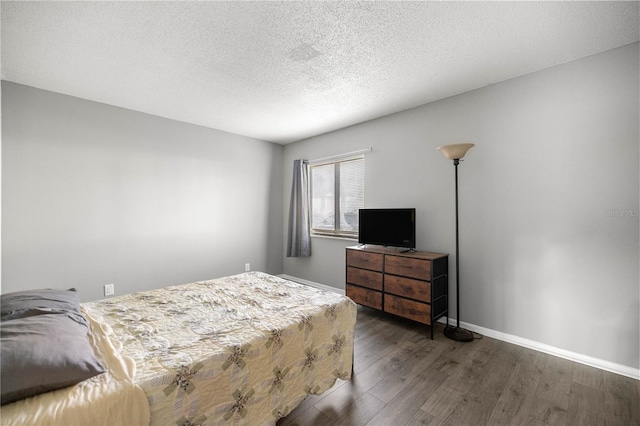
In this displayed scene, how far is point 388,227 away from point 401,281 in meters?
0.67

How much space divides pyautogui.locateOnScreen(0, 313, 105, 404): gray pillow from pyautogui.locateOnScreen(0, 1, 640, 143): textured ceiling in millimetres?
1900

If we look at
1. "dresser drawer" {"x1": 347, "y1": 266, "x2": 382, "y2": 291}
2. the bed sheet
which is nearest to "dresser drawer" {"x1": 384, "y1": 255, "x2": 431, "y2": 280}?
"dresser drawer" {"x1": 347, "y1": 266, "x2": 382, "y2": 291}

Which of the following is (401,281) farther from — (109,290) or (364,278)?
(109,290)

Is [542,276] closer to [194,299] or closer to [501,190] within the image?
[501,190]

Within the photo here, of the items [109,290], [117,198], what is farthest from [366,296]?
[117,198]

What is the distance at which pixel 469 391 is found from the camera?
191 cm

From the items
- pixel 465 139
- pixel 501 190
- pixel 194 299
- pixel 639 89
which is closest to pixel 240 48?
pixel 194 299

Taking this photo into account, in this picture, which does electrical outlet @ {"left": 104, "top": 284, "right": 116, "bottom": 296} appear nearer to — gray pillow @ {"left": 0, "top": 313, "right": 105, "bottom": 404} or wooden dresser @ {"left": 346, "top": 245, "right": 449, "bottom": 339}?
gray pillow @ {"left": 0, "top": 313, "right": 105, "bottom": 404}

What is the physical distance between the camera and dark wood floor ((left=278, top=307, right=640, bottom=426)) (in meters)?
1.67

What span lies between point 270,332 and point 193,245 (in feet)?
9.45

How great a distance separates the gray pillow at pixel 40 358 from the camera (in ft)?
3.08

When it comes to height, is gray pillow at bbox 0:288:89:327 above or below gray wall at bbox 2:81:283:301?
below

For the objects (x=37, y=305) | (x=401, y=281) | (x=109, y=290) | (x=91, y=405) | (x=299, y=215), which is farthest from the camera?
(x=299, y=215)

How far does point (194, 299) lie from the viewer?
83.4 inches
